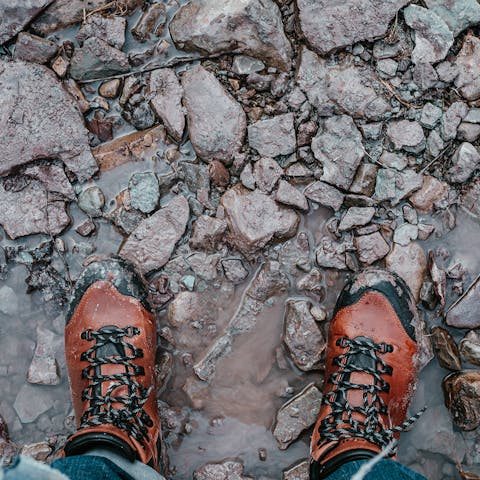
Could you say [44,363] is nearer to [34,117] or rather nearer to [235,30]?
→ [34,117]

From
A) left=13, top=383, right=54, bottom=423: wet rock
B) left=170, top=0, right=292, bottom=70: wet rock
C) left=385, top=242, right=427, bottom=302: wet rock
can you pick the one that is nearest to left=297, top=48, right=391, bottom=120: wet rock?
left=170, top=0, right=292, bottom=70: wet rock

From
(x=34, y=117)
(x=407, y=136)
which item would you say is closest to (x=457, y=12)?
(x=407, y=136)

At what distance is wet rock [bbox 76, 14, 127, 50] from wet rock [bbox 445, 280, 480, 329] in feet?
6.90

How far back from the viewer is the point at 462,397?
8.79 feet

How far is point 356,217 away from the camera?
2725 mm

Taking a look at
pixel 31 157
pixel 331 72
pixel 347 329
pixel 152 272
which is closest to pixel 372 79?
pixel 331 72

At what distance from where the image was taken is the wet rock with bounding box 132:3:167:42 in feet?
9.05

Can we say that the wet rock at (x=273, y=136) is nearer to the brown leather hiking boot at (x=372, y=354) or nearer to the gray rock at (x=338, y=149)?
the gray rock at (x=338, y=149)

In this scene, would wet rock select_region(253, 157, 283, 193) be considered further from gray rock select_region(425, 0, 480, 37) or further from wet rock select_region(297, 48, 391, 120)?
gray rock select_region(425, 0, 480, 37)

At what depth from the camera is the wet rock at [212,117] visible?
272 cm

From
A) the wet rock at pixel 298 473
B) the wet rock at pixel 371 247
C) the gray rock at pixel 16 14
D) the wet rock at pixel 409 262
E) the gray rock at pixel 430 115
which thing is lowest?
the wet rock at pixel 298 473

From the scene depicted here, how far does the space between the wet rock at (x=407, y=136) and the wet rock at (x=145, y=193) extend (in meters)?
1.18

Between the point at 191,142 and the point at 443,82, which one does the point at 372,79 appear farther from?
the point at 191,142

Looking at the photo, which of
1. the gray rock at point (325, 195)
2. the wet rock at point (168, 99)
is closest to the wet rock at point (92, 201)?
the wet rock at point (168, 99)
